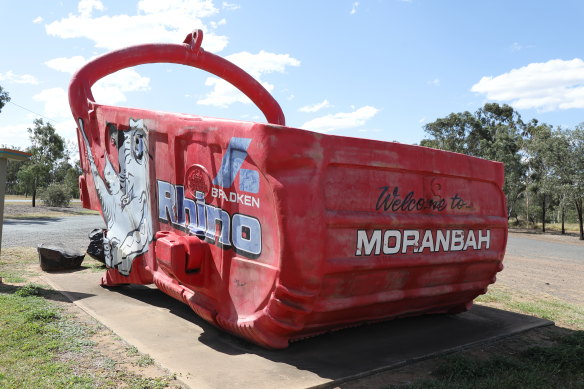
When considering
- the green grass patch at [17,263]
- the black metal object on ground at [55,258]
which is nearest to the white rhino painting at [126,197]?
the green grass patch at [17,263]

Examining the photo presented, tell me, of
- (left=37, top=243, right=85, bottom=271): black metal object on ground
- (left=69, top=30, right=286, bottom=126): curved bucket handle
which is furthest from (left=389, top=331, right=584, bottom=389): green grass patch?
(left=37, top=243, right=85, bottom=271): black metal object on ground

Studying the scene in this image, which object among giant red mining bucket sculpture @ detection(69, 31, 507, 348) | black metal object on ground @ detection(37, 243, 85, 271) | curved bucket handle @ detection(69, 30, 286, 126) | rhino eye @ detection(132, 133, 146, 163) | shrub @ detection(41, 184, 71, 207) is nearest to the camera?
giant red mining bucket sculpture @ detection(69, 31, 507, 348)

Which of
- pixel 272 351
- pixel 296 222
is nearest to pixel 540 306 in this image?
pixel 272 351

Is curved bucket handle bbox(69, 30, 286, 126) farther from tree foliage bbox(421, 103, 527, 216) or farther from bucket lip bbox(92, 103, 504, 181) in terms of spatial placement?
tree foliage bbox(421, 103, 527, 216)

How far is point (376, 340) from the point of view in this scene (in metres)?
5.02

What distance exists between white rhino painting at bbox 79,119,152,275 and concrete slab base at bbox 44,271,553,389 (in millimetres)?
689

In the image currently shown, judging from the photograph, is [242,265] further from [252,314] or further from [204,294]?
[204,294]

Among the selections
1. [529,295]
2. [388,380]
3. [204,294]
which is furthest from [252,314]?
[529,295]

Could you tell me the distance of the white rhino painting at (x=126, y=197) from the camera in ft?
18.7

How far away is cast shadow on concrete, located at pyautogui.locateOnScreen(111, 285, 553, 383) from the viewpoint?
167 inches

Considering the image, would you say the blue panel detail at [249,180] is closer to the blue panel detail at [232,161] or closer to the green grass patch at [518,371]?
the blue panel detail at [232,161]

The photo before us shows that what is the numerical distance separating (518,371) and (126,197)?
4.82 meters

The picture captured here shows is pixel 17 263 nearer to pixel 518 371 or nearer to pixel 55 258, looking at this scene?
pixel 55 258

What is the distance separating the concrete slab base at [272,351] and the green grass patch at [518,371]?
1.41 feet
